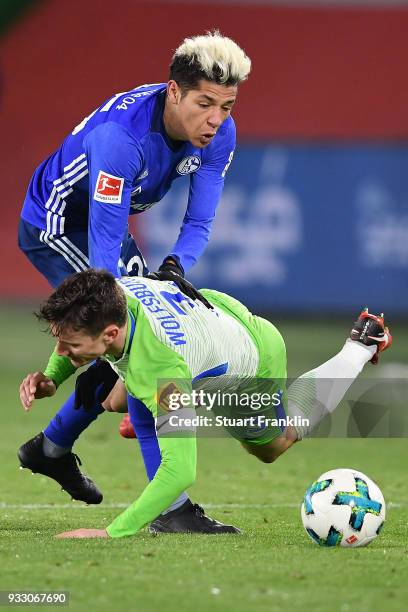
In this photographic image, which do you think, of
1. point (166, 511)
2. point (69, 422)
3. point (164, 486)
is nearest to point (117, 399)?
point (69, 422)

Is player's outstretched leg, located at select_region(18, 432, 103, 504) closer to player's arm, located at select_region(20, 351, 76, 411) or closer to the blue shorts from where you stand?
player's arm, located at select_region(20, 351, 76, 411)

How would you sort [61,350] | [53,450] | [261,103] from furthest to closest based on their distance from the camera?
[261,103]
[53,450]
[61,350]

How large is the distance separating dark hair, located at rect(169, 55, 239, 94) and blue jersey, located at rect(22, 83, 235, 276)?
213mm

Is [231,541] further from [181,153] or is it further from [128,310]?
[181,153]

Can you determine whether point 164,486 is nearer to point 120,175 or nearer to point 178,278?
point 178,278

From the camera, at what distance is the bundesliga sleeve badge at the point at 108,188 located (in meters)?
5.87

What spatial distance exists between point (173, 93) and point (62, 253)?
104 centimetres

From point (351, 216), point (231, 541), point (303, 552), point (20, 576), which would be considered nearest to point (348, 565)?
point (303, 552)

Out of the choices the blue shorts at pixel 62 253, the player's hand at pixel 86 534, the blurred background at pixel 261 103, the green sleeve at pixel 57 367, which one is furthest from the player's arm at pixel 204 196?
the blurred background at pixel 261 103

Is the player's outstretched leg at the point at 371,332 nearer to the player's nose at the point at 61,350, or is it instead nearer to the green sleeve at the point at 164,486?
the green sleeve at the point at 164,486

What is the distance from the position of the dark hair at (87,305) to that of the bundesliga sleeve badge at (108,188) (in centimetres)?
84

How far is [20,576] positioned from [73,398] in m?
1.83

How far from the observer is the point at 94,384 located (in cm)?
627

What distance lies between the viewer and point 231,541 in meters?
5.44
